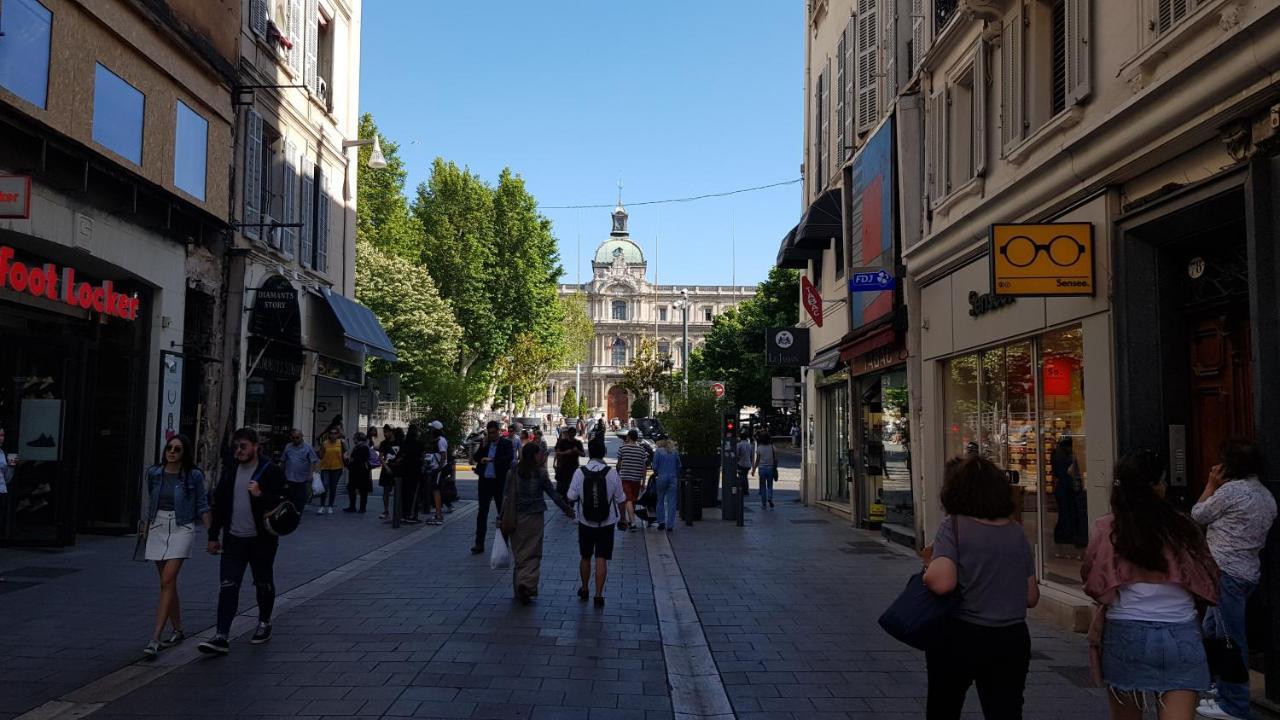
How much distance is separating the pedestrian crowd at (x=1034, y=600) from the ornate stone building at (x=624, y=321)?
10677 cm

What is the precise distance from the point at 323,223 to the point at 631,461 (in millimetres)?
10474

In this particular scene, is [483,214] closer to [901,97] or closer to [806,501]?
[806,501]

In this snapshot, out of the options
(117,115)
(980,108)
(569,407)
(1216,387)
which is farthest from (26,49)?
(569,407)

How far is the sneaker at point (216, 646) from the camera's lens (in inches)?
278

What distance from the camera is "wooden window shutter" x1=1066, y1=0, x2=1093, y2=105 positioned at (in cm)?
873

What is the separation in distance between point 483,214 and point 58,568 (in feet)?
123

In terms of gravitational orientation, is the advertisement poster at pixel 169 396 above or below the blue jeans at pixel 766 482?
above

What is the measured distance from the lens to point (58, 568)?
1080 cm

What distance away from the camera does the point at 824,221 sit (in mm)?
19031

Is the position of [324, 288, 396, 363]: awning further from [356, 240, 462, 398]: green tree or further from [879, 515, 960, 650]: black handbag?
[879, 515, 960, 650]: black handbag

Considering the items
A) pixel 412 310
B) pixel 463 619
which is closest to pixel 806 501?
pixel 463 619

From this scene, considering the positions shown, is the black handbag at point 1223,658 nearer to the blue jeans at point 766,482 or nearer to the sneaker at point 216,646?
the sneaker at point 216,646

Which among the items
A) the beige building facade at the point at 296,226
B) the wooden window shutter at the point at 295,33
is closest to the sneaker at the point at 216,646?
the beige building facade at the point at 296,226

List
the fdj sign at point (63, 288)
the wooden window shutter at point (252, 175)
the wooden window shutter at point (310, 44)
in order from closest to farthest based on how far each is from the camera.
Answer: the fdj sign at point (63, 288)
the wooden window shutter at point (252, 175)
the wooden window shutter at point (310, 44)
